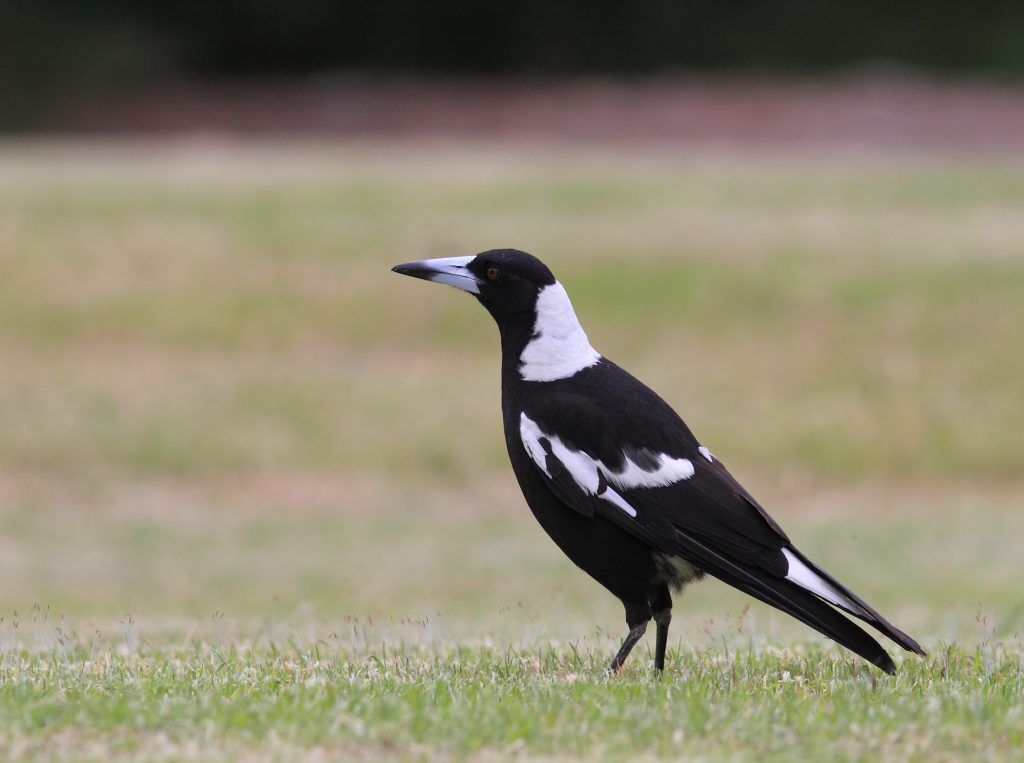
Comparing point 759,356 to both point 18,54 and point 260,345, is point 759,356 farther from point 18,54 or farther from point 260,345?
point 18,54

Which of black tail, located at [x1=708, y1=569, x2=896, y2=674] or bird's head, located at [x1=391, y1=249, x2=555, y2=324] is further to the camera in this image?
bird's head, located at [x1=391, y1=249, x2=555, y2=324]

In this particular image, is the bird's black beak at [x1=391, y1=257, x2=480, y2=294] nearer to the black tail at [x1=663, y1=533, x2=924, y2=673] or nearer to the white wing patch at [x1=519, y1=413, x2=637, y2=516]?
the white wing patch at [x1=519, y1=413, x2=637, y2=516]

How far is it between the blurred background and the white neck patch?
6.53 feet

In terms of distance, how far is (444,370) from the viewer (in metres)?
18.9

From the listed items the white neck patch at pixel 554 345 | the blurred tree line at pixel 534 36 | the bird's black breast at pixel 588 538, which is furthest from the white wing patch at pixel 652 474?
the blurred tree line at pixel 534 36

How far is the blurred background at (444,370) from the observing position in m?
14.0

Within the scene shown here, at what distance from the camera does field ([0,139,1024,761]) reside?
212 inches

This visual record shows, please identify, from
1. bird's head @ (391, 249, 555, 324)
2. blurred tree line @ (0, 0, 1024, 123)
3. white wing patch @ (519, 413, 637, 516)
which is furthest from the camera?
blurred tree line @ (0, 0, 1024, 123)

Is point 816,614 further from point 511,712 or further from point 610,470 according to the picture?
point 511,712

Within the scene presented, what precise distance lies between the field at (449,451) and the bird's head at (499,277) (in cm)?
152

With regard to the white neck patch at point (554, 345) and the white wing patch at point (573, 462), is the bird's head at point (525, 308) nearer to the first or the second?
the white neck patch at point (554, 345)

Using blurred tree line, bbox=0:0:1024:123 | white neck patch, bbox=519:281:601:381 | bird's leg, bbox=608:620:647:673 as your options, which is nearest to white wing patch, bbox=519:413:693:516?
white neck patch, bbox=519:281:601:381

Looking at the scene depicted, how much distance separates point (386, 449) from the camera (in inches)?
685

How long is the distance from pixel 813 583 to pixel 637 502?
0.75 meters
